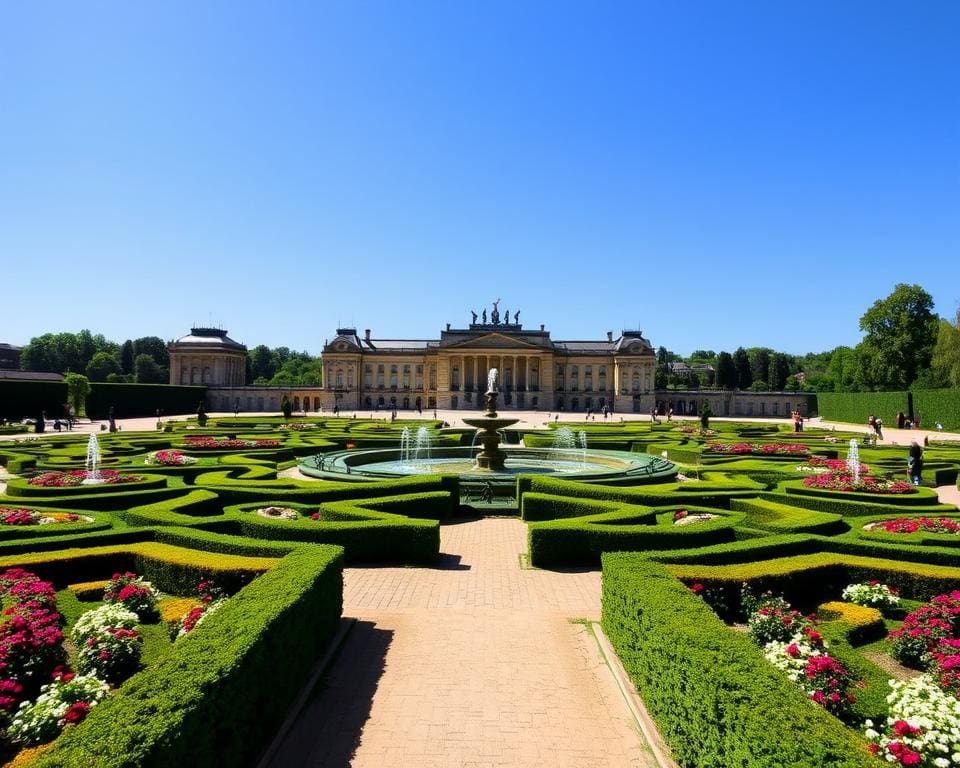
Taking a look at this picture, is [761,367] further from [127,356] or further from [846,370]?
[127,356]

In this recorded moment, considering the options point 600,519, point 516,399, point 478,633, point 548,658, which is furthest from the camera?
point 516,399

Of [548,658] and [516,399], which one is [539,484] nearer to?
[548,658]

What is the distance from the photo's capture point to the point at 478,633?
315 inches

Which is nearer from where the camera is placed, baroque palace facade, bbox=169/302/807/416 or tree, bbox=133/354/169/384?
baroque palace facade, bbox=169/302/807/416

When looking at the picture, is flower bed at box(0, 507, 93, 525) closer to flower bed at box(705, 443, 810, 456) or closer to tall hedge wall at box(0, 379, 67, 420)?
flower bed at box(705, 443, 810, 456)

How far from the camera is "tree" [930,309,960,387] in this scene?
47.1m

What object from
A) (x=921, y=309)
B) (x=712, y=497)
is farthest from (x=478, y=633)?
(x=921, y=309)

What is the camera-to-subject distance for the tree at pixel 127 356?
111000 millimetres

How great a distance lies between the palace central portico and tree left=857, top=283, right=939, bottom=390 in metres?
27.3

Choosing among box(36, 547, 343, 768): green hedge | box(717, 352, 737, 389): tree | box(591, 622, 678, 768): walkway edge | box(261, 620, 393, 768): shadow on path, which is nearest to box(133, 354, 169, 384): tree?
box(717, 352, 737, 389): tree

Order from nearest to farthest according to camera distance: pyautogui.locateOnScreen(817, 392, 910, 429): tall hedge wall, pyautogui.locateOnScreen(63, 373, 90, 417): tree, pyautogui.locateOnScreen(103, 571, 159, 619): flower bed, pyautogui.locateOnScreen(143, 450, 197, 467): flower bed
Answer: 1. pyautogui.locateOnScreen(103, 571, 159, 619): flower bed
2. pyautogui.locateOnScreen(143, 450, 197, 467): flower bed
3. pyautogui.locateOnScreen(817, 392, 910, 429): tall hedge wall
4. pyautogui.locateOnScreen(63, 373, 90, 417): tree

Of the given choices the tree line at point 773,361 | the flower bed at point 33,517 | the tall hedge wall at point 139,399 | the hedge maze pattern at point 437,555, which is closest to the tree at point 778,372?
the tree line at point 773,361

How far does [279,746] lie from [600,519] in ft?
24.3

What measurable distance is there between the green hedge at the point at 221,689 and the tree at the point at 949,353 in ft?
178
